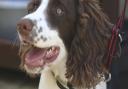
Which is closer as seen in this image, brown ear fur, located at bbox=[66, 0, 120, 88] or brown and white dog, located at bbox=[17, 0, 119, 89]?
brown and white dog, located at bbox=[17, 0, 119, 89]

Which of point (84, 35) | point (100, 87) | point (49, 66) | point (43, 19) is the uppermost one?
point (43, 19)

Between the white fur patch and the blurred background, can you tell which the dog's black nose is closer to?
the white fur patch

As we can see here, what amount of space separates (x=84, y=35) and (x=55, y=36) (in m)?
0.15

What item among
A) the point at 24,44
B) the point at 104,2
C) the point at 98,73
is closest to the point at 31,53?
the point at 24,44

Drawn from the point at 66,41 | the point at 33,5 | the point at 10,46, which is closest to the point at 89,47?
the point at 66,41

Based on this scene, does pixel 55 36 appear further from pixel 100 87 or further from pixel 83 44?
pixel 100 87

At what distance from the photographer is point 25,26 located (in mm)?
1678

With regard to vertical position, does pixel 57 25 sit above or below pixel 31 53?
above

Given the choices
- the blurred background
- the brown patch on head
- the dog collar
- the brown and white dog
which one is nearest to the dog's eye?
the brown and white dog

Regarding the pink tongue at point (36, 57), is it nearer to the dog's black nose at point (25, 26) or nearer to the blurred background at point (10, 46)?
the dog's black nose at point (25, 26)

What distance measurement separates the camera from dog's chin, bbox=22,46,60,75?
1.80 m

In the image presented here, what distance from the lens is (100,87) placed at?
2059 mm

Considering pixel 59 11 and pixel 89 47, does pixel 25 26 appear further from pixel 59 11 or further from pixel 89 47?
pixel 89 47

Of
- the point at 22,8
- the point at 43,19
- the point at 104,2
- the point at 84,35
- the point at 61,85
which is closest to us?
the point at 43,19
